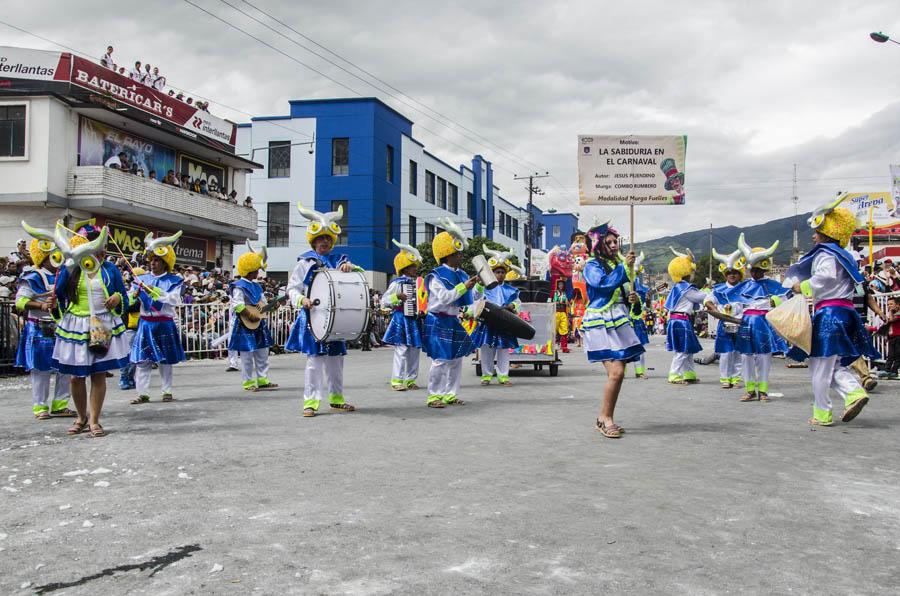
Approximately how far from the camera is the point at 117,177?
2536 centimetres

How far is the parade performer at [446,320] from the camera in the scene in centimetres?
923

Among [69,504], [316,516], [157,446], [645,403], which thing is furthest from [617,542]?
[645,403]

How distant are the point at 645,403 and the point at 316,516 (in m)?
6.31

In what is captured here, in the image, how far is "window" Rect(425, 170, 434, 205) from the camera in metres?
51.9

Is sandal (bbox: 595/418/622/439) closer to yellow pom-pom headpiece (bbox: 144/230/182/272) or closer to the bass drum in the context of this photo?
the bass drum

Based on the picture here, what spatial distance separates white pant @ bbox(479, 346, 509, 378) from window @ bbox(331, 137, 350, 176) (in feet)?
107

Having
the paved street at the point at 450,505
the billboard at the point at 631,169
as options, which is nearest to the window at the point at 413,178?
the billboard at the point at 631,169

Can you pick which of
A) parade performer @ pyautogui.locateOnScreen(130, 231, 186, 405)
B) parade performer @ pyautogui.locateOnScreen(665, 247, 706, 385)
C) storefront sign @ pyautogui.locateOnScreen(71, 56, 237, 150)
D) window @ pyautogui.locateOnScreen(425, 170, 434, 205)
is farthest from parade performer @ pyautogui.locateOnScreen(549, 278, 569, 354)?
window @ pyautogui.locateOnScreen(425, 170, 434, 205)

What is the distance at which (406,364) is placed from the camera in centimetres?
1170

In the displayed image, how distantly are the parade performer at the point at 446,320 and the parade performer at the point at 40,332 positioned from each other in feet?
13.6

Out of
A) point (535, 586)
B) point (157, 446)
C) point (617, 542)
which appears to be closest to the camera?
point (535, 586)

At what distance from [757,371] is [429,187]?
4359cm

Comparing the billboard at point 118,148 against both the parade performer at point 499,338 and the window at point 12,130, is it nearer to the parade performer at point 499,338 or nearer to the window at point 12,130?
the window at point 12,130

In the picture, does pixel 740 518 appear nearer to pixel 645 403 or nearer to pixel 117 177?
pixel 645 403
